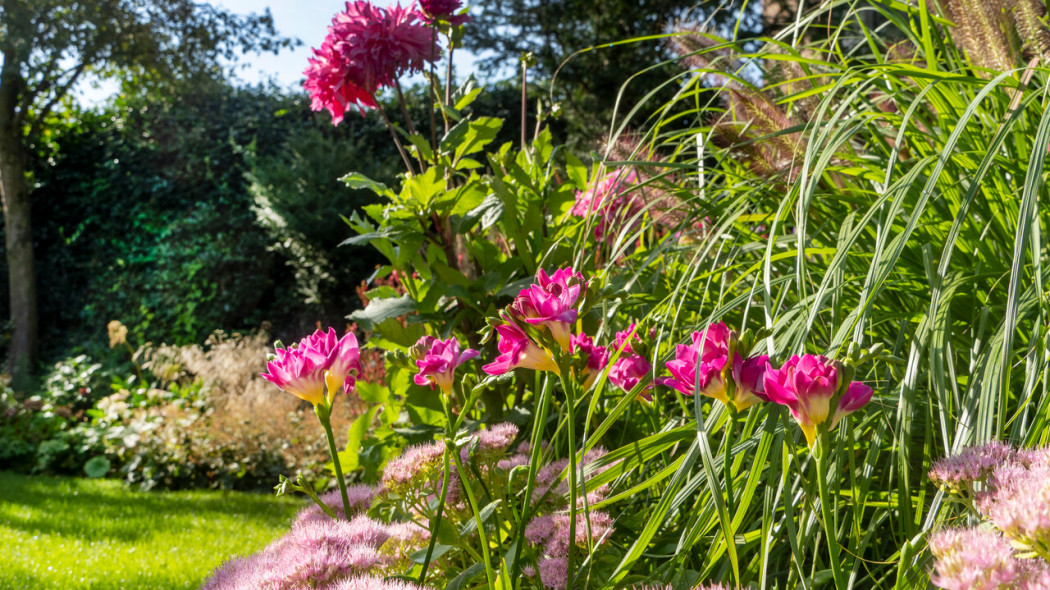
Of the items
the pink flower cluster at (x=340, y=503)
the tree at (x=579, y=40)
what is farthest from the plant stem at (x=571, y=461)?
the tree at (x=579, y=40)

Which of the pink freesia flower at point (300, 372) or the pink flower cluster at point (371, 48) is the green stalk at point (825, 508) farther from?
the pink flower cluster at point (371, 48)

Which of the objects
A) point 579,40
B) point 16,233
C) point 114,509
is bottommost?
point 114,509

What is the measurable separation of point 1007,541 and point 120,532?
346 centimetres

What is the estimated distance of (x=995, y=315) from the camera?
1.12m

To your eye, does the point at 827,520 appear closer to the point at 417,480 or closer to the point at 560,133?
the point at 417,480

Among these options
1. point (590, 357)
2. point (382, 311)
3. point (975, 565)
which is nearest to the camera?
point (975, 565)

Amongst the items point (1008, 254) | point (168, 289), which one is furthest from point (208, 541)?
point (168, 289)

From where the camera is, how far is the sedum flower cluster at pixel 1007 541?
1.38 feet

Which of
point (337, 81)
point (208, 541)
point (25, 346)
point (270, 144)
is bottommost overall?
point (208, 541)

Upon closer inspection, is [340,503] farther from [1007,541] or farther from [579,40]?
[579,40]

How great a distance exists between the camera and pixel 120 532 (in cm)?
317

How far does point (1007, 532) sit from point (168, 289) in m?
7.85

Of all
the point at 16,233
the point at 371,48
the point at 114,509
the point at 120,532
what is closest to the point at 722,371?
the point at 371,48

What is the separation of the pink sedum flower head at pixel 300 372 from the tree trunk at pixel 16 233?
292 inches
